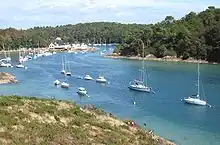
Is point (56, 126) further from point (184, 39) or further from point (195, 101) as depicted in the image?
point (184, 39)

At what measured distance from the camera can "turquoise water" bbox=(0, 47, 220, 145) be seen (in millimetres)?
51263

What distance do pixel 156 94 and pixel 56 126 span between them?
5248 centimetres

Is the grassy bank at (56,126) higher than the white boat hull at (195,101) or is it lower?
higher

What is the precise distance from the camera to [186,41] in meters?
150

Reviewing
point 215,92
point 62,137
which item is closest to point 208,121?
point 215,92

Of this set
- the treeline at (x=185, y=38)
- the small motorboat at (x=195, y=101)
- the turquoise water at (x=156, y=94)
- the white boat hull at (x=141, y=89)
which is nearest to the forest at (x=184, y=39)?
the treeline at (x=185, y=38)

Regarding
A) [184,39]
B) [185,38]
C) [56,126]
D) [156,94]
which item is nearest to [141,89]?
[156,94]

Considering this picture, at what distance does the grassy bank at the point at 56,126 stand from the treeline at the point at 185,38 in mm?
113996

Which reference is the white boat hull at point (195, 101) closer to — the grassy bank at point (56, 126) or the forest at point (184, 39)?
the grassy bank at point (56, 126)

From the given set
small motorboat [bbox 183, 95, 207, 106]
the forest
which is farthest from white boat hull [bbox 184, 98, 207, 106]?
the forest

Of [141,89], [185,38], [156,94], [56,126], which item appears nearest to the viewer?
[56,126]

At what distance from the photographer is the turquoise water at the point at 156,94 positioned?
51.3 m

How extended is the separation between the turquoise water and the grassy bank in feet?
40.3

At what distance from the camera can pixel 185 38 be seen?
15288 centimetres
